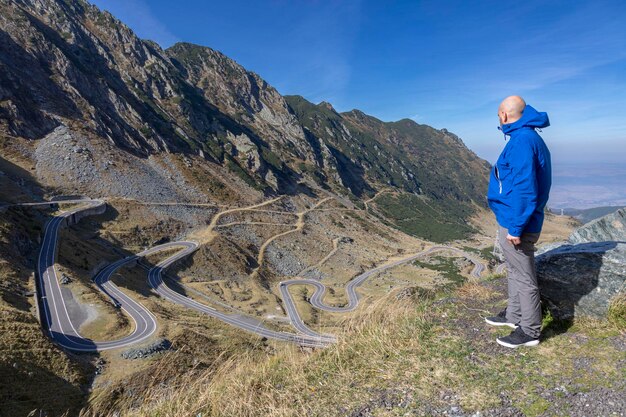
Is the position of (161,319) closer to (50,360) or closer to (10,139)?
(50,360)

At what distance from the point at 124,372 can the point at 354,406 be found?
32257 millimetres

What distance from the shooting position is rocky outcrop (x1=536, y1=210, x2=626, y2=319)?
281 inches

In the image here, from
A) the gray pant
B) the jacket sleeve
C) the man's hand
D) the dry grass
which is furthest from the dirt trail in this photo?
the jacket sleeve

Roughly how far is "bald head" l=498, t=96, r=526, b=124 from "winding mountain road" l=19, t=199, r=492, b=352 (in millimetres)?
6117

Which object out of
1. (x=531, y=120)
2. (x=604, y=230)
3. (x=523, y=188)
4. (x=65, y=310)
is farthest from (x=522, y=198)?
(x=65, y=310)

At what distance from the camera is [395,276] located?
111 m

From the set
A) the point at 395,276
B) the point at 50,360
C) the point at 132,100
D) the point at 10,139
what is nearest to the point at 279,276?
the point at 395,276

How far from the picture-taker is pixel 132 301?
49969 mm

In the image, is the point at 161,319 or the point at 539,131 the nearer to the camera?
the point at 539,131

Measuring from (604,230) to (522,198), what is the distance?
706cm

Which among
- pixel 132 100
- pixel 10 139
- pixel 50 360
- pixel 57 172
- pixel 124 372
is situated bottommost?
pixel 124 372

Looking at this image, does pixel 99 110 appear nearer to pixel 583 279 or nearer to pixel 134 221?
pixel 134 221

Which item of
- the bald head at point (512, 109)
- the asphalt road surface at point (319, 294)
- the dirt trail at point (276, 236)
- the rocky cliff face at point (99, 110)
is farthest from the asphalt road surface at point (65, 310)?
the rocky cliff face at point (99, 110)

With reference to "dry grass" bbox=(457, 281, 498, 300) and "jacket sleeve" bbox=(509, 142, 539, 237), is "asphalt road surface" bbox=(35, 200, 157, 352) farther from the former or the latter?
"jacket sleeve" bbox=(509, 142, 539, 237)
